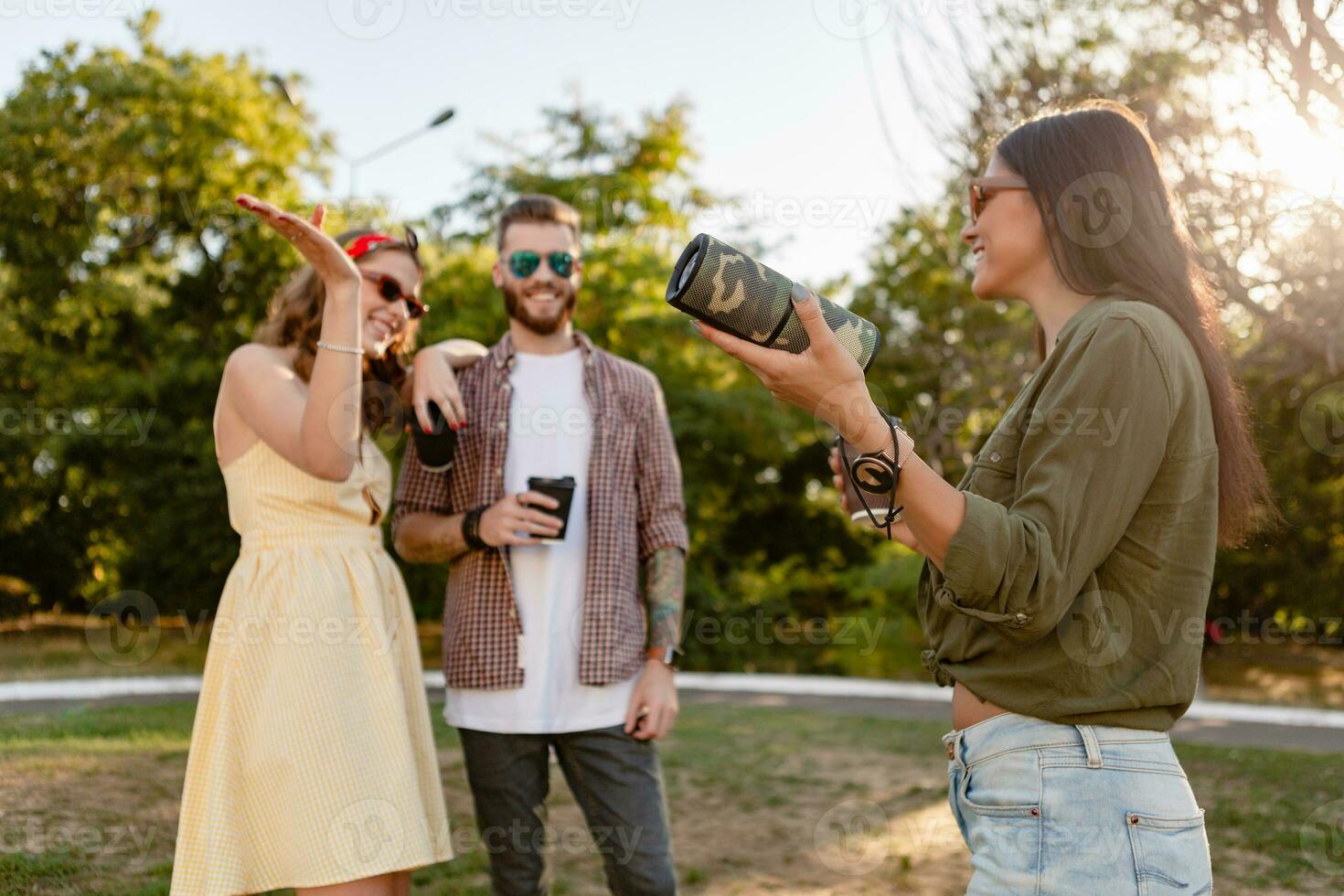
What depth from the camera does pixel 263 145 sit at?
76.7 feet

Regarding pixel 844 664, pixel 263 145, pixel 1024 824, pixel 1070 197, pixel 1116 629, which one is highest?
pixel 263 145

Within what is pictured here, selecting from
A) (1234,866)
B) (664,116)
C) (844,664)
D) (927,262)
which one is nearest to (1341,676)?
(844,664)

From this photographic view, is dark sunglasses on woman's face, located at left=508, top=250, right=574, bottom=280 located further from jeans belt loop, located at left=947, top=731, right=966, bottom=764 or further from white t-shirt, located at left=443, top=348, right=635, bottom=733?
jeans belt loop, located at left=947, top=731, right=966, bottom=764

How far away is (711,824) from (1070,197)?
4.75 m

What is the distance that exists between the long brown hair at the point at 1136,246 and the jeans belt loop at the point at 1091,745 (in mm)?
477

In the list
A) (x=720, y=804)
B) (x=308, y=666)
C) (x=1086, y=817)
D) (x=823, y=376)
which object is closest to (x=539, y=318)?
(x=308, y=666)

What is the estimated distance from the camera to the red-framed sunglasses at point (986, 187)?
2.05m

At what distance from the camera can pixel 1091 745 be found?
178 centimetres

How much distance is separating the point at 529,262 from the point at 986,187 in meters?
1.76

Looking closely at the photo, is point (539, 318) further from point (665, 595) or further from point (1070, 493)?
point (1070, 493)

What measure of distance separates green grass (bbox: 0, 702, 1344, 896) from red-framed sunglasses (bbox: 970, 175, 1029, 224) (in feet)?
12.2

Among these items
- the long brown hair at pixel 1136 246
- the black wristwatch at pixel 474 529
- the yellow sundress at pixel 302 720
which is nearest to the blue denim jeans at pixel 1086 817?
the long brown hair at pixel 1136 246

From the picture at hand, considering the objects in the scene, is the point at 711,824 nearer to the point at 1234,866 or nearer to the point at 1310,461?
the point at 1234,866

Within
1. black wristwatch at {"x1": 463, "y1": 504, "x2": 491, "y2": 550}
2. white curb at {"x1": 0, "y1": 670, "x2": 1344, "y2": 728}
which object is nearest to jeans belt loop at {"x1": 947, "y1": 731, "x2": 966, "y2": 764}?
black wristwatch at {"x1": 463, "y1": 504, "x2": 491, "y2": 550}
